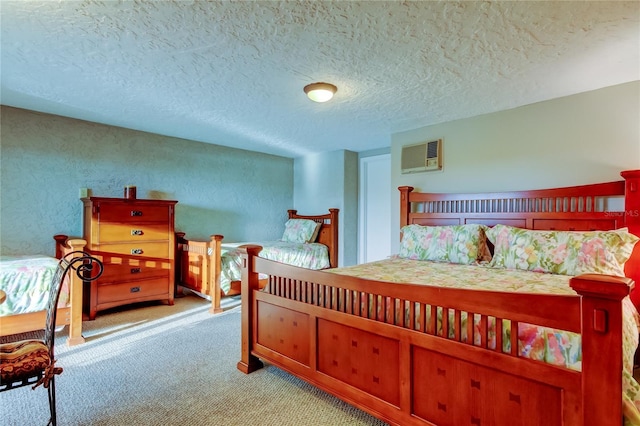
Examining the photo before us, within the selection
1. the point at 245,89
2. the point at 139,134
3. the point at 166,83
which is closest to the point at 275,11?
the point at 245,89

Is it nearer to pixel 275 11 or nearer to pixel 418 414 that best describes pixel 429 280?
pixel 418 414

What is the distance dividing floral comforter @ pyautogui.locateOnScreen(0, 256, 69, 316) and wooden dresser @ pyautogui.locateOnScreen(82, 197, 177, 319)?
64cm

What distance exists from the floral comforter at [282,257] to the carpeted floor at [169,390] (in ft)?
3.03

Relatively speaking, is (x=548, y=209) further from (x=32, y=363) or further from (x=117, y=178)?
(x=117, y=178)

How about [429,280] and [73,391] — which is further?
[429,280]

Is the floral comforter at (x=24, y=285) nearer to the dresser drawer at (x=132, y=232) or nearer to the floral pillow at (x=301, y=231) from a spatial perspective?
the dresser drawer at (x=132, y=232)

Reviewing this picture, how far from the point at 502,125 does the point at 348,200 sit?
241 centimetres

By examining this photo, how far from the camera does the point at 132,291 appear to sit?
3520 mm

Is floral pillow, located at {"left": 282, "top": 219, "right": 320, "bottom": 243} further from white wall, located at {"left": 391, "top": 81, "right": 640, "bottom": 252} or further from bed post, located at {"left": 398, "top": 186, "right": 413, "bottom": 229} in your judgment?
white wall, located at {"left": 391, "top": 81, "right": 640, "bottom": 252}

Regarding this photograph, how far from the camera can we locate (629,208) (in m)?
2.35

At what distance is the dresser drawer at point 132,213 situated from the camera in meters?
3.36

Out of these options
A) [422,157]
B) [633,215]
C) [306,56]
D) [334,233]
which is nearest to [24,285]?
[306,56]

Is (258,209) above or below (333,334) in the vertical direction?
above

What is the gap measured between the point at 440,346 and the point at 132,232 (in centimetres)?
342
